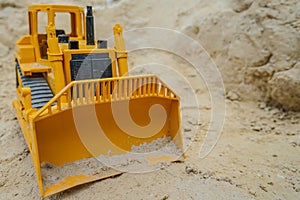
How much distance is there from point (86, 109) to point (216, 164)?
1.47m

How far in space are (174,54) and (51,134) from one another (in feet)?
14.2

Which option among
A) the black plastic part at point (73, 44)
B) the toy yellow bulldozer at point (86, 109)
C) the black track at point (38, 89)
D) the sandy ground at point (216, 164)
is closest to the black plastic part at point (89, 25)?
the toy yellow bulldozer at point (86, 109)

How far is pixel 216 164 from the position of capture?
2945mm

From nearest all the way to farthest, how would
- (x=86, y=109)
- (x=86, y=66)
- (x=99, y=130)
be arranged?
(x=86, y=109), (x=99, y=130), (x=86, y=66)

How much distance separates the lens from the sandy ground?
244 cm

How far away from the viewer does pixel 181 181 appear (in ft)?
8.46

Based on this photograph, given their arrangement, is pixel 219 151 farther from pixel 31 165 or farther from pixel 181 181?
pixel 31 165

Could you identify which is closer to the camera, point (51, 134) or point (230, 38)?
point (51, 134)

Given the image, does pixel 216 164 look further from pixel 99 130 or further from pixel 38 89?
pixel 38 89

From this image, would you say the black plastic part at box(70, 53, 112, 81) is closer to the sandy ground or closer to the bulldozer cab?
the bulldozer cab

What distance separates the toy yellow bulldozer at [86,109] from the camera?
2.49 metres

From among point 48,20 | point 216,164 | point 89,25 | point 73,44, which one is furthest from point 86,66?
point 216,164

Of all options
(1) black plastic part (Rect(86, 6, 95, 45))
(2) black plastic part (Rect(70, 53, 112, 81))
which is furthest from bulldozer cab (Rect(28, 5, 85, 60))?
(2) black plastic part (Rect(70, 53, 112, 81))

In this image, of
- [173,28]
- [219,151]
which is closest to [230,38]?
[173,28]
